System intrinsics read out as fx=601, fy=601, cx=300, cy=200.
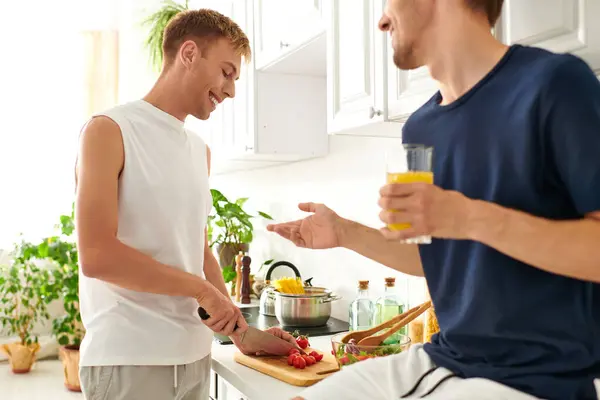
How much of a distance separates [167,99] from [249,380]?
2.72ft

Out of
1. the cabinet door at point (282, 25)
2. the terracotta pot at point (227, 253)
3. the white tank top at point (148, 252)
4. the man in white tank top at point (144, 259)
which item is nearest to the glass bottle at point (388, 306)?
the man in white tank top at point (144, 259)

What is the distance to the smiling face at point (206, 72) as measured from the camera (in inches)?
70.0

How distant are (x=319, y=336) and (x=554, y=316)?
4.35 ft

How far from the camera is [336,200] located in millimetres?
2672

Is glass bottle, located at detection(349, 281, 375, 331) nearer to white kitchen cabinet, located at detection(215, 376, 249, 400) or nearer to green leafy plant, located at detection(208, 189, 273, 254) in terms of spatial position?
white kitchen cabinet, located at detection(215, 376, 249, 400)

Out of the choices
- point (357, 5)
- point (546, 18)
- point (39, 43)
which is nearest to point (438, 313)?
point (546, 18)

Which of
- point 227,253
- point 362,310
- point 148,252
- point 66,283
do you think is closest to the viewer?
point 148,252

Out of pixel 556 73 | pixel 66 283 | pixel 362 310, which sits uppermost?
pixel 556 73

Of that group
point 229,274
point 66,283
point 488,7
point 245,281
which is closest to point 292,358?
point 488,7

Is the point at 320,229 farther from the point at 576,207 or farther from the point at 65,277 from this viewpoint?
the point at 65,277

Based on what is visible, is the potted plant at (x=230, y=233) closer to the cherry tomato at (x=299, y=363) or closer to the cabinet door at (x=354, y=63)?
the cabinet door at (x=354, y=63)

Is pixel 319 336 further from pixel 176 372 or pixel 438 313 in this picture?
pixel 438 313

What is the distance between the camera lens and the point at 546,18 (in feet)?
3.83

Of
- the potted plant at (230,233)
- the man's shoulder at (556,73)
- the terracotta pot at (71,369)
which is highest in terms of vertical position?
the man's shoulder at (556,73)
